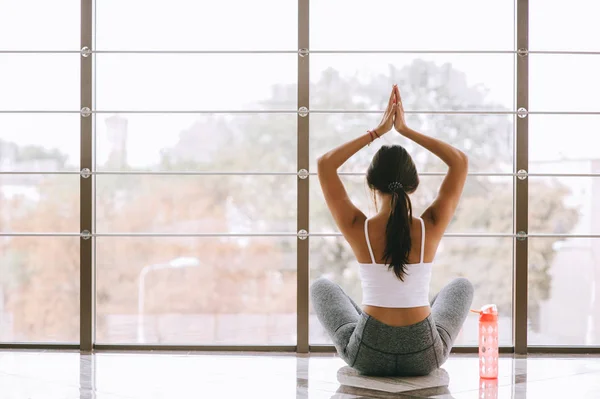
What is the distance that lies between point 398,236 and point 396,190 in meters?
0.19

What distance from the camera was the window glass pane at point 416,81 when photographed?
412cm

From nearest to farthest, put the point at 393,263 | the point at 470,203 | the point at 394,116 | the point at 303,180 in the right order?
1. the point at 393,263
2. the point at 394,116
3. the point at 303,180
4. the point at 470,203

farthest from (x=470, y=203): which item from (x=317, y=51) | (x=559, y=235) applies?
(x=317, y=51)

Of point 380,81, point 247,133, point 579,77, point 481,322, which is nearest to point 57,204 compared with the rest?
point 247,133

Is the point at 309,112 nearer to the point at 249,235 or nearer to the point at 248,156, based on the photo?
the point at 248,156

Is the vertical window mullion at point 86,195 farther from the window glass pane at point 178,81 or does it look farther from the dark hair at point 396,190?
the dark hair at point 396,190

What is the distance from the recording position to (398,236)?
2938 mm

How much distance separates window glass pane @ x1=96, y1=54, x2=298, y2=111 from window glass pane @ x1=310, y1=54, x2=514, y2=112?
0.37 m

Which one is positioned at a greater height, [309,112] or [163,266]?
[309,112]

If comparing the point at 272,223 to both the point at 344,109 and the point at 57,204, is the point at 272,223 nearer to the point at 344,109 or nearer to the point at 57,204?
the point at 344,109

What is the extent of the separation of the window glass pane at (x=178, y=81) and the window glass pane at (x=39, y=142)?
25 cm

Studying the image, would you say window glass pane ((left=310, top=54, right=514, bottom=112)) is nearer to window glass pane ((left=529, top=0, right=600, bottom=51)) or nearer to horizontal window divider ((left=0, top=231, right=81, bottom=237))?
window glass pane ((left=529, top=0, right=600, bottom=51))

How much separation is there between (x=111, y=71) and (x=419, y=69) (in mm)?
1693

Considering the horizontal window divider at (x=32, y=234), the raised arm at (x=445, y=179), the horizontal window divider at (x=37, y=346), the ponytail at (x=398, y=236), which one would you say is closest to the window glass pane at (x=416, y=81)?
the raised arm at (x=445, y=179)
